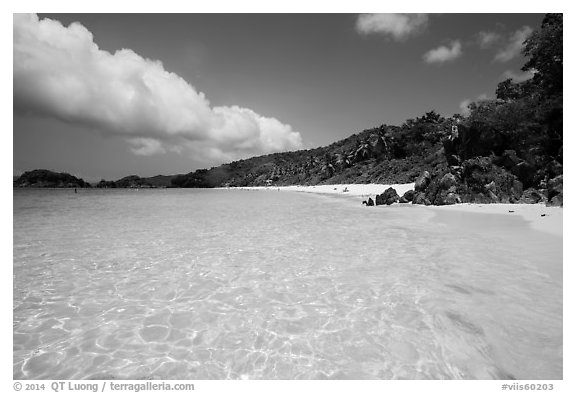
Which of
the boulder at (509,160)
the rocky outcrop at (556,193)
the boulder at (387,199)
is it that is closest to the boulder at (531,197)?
the rocky outcrop at (556,193)

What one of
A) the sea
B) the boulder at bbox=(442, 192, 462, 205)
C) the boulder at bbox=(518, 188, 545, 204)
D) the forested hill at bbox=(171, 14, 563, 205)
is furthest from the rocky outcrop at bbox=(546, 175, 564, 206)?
the sea

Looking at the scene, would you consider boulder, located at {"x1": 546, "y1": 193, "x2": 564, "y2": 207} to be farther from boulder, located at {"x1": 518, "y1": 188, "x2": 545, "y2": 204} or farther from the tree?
the tree

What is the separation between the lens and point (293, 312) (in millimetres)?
5574

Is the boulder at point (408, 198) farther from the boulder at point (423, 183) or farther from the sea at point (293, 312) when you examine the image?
the sea at point (293, 312)

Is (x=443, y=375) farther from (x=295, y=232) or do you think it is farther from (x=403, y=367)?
(x=295, y=232)

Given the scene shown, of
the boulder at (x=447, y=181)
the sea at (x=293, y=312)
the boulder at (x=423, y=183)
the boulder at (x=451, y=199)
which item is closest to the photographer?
the sea at (x=293, y=312)

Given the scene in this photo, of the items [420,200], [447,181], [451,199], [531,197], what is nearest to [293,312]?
[451,199]

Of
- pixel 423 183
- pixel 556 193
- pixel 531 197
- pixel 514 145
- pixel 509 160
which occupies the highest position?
pixel 514 145

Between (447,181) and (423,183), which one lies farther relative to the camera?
(423,183)

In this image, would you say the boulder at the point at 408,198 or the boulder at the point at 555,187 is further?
the boulder at the point at 408,198

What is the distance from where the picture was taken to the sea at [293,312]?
4.02 metres

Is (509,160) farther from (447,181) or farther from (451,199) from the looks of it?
(451,199)

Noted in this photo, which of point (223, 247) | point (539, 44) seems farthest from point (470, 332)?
point (539, 44)

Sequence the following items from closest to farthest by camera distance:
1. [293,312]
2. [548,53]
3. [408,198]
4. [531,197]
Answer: [293,312], [531,197], [548,53], [408,198]
